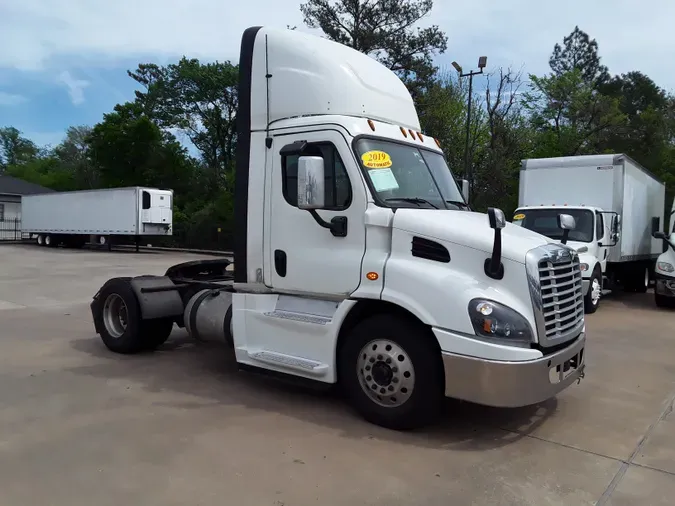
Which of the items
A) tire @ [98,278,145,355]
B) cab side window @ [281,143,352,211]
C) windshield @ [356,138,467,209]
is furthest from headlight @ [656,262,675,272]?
tire @ [98,278,145,355]

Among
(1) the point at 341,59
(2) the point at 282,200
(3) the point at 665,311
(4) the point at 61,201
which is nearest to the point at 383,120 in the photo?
(1) the point at 341,59

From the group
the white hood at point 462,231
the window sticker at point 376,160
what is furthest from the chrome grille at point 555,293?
the window sticker at point 376,160

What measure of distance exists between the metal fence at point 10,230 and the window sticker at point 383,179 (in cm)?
4718

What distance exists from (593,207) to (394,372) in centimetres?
962

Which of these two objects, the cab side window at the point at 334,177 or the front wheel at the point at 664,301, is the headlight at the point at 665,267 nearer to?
the front wheel at the point at 664,301

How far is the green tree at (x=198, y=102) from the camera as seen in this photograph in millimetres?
47250

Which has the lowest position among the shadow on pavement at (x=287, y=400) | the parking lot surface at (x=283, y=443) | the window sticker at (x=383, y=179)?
the parking lot surface at (x=283, y=443)

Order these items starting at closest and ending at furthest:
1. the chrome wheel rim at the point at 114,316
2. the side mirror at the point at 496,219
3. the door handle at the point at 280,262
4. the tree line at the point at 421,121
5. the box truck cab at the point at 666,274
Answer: the side mirror at the point at 496,219 < the door handle at the point at 280,262 < the chrome wheel rim at the point at 114,316 < the box truck cab at the point at 666,274 < the tree line at the point at 421,121

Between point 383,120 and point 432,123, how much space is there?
2452 centimetres

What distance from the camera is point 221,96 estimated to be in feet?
160

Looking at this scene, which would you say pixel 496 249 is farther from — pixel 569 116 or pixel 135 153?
pixel 135 153

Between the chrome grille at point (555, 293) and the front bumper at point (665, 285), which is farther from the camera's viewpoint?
the front bumper at point (665, 285)

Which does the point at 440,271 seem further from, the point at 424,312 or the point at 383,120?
the point at 383,120

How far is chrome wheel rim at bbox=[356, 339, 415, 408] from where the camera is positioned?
4.70m
